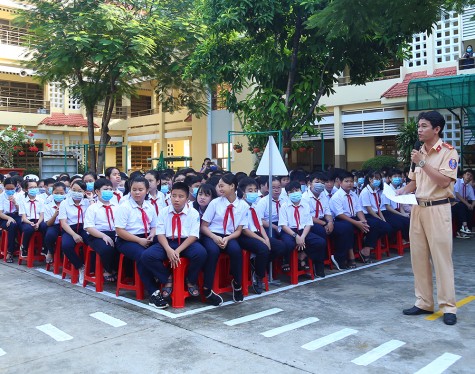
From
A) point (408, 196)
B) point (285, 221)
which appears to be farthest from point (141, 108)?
point (408, 196)

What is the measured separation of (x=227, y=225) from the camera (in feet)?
17.6

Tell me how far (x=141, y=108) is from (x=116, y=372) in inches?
913

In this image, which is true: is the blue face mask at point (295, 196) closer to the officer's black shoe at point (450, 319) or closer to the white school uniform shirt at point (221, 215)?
the white school uniform shirt at point (221, 215)

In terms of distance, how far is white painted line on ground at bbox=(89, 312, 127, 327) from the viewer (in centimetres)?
444

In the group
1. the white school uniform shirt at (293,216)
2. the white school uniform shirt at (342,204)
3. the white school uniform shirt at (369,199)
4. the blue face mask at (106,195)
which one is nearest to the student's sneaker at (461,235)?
the white school uniform shirt at (369,199)

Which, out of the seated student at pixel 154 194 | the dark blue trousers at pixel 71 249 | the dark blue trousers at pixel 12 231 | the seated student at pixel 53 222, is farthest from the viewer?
the dark blue trousers at pixel 12 231

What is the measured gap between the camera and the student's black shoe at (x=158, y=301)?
16.0ft

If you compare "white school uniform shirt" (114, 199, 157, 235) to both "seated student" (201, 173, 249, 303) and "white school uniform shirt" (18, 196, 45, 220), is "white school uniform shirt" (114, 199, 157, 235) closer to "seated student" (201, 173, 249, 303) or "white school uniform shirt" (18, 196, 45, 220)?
"seated student" (201, 173, 249, 303)

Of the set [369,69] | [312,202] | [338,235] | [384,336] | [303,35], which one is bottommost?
[384,336]

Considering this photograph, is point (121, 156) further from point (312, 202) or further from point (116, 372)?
point (116, 372)

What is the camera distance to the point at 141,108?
25.6 metres

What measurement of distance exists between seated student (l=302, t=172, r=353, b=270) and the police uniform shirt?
82.4 inches

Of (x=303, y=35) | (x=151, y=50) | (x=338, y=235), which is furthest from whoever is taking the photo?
(x=151, y=50)

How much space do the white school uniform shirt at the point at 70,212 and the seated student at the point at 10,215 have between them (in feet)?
5.23
